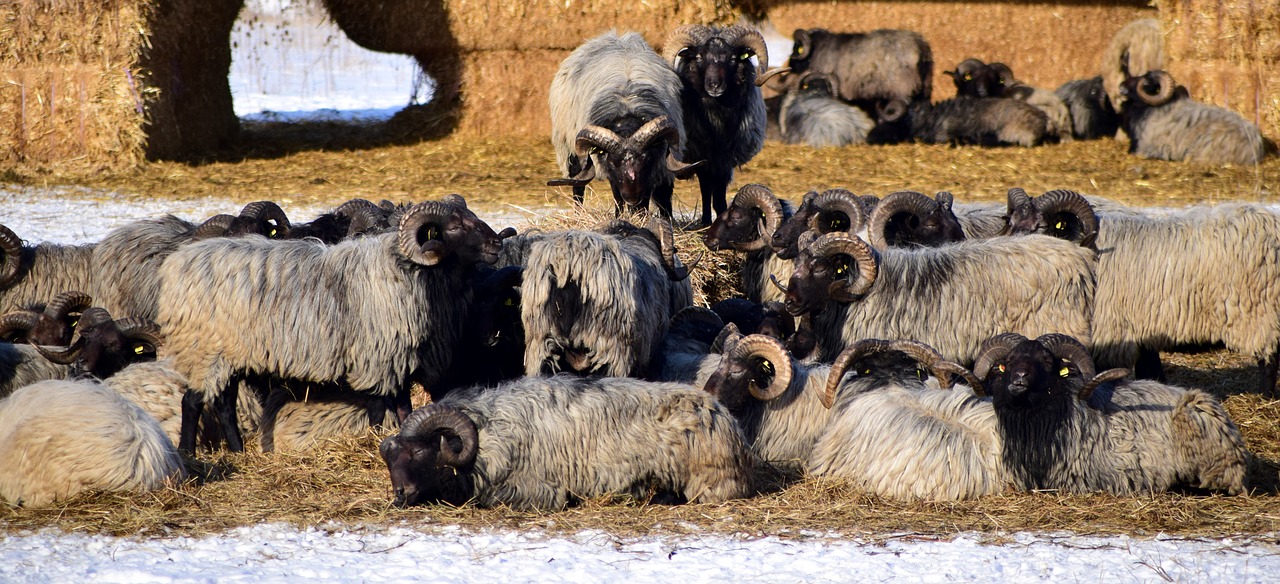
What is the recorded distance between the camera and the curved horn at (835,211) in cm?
881

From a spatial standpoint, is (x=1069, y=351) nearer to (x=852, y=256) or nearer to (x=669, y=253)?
(x=852, y=256)

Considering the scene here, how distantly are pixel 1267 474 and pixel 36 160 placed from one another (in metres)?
13.6

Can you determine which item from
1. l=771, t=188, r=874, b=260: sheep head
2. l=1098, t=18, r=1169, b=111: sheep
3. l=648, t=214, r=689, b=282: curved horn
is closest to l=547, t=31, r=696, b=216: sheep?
l=771, t=188, r=874, b=260: sheep head

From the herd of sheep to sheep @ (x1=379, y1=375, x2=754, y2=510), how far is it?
0.01 metres

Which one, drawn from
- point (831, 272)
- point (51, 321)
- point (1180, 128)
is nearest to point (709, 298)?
point (831, 272)

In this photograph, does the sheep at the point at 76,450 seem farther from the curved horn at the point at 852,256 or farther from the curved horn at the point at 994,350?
the curved horn at the point at 994,350

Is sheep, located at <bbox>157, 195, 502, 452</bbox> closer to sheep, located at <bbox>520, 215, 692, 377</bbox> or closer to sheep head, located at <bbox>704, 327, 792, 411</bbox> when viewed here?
sheep, located at <bbox>520, 215, 692, 377</bbox>

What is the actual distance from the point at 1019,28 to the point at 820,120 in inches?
207

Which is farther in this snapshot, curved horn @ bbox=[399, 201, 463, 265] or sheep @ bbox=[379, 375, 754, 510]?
curved horn @ bbox=[399, 201, 463, 265]

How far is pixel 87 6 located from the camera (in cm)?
1491

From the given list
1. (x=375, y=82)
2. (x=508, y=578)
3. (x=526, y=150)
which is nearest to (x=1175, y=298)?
(x=508, y=578)

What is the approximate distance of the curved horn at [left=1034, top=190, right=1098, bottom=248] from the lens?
8297 millimetres

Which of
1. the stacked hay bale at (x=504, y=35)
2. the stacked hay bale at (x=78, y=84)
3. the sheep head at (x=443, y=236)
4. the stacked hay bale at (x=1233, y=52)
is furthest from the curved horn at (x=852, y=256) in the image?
the stacked hay bale at (x=1233, y=52)

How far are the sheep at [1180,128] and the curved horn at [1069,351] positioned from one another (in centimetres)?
1012
